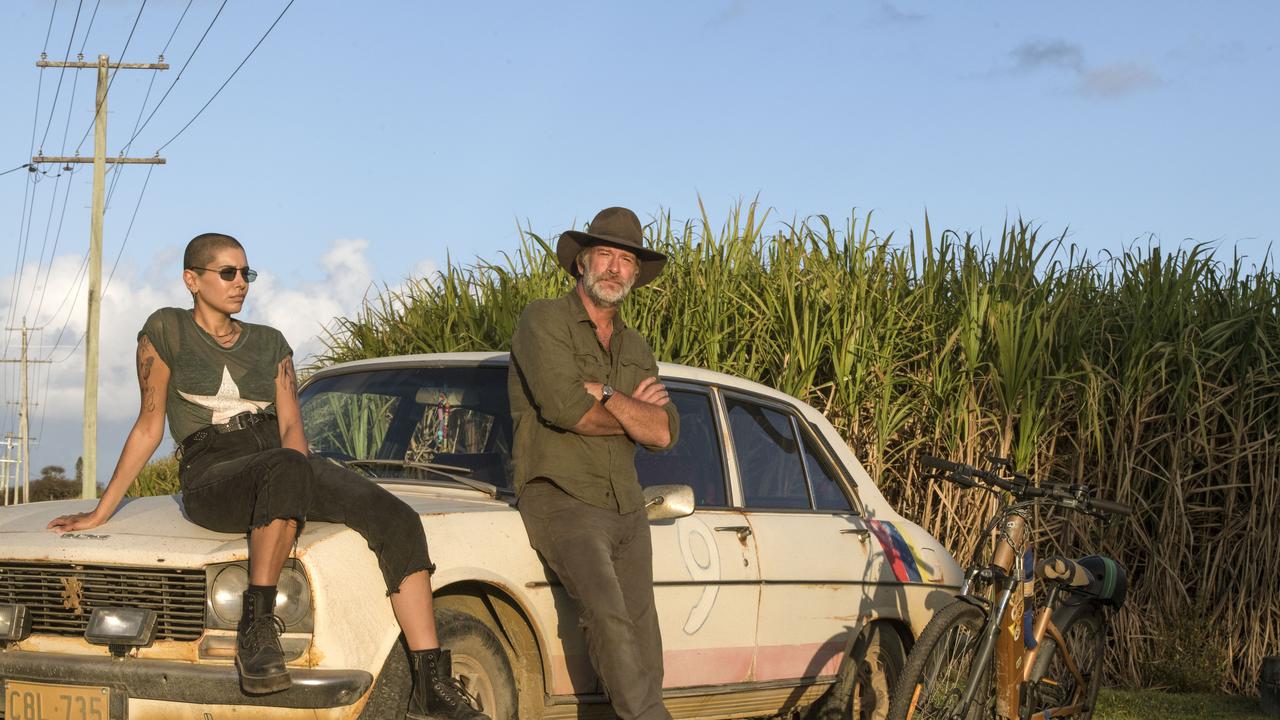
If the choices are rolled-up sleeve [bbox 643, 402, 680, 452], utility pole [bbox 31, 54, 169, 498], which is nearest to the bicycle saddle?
rolled-up sleeve [bbox 643, 402, 680, 452]

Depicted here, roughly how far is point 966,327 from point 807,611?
4820mm

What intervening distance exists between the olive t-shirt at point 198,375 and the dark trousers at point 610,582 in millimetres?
980

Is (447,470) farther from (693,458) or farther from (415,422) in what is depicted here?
(693,458)

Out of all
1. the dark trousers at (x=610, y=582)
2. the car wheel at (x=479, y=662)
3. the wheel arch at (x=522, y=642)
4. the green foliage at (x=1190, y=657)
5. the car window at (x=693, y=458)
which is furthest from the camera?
the green foliage at (x=1190, y=657)

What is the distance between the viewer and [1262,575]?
401 inches

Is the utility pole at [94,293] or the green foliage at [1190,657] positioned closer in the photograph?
the green foliage at [1190,657]

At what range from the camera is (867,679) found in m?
6.73

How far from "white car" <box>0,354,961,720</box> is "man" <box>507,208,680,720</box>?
151 mm

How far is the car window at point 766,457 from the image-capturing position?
6.38m

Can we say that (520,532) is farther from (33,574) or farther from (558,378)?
(33,574)

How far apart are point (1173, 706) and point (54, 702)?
657 cm

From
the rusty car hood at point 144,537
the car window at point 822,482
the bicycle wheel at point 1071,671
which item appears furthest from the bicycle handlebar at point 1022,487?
the rusty car hood at point 144,537

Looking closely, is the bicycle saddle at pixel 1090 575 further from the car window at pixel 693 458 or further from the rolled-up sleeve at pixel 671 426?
the rolled-up sleeve at pixel 671 426

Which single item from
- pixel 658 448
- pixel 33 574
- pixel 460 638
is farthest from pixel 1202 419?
pixel 33 574
